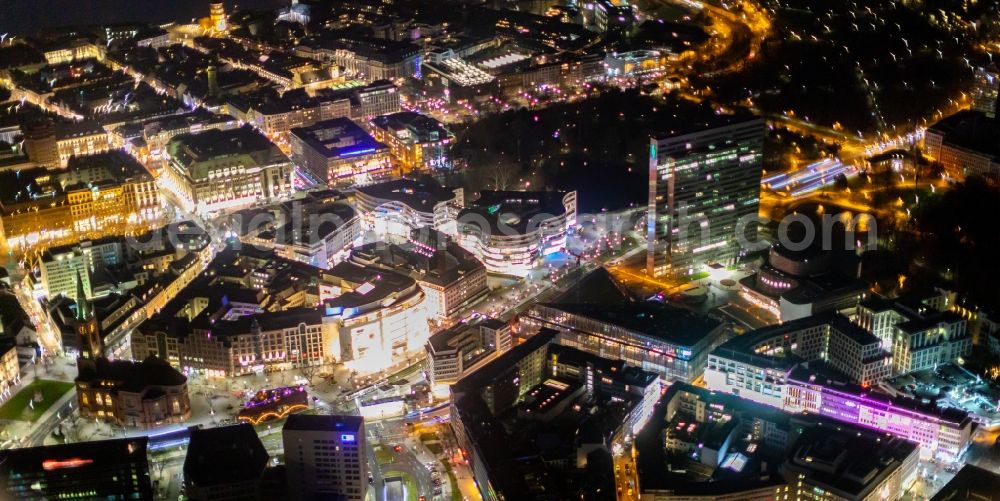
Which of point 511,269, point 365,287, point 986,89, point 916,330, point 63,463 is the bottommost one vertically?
point 511,269

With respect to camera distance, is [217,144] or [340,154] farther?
[217,144]

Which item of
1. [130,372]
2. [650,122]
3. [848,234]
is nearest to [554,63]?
[650,122]

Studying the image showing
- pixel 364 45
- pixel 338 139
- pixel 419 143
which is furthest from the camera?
pixel 364 45

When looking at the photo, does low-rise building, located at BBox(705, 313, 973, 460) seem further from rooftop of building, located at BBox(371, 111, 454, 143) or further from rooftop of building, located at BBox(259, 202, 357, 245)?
rooftop of building, located at BBox(371, 111, 454, 143)

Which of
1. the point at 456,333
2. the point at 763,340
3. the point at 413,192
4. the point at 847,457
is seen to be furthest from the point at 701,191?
the point at 847,457

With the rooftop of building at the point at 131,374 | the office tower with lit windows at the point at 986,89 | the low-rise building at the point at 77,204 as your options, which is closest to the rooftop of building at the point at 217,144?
the low-rise building at the point at 77,204

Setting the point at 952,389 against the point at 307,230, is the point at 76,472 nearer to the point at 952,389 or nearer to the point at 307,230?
the point at 307,230

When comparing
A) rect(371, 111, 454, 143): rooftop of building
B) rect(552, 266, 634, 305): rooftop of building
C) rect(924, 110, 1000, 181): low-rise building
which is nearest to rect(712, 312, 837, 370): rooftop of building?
rect(552, 266, 634, 305): rooftop of building
